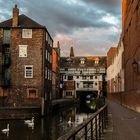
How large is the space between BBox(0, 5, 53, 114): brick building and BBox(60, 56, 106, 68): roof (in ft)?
216

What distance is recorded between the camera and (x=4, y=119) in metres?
50.7

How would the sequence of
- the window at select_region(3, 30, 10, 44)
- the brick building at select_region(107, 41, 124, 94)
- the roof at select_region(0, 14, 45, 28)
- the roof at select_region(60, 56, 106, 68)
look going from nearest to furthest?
1. the roof at select_region(0, 14, 45, 28)
2. the window at select_region(3, 30, 10, 44)
3. the brick building at select_region(107, 41, 124, 94)
4. the roof at select_region(60, 56, 106, 68)

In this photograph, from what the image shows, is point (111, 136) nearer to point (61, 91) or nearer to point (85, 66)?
point (61, 91)

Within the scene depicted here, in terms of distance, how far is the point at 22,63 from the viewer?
5906 centimetres

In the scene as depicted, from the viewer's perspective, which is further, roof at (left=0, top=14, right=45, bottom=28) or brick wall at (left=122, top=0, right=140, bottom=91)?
roof at (left=0, top=14, right=45, bottom=28)

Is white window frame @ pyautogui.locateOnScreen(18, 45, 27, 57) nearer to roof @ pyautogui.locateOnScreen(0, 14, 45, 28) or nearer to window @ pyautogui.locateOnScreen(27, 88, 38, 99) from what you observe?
roof @ pyautogui.locateOnScreen(0, 14, 45, 28)

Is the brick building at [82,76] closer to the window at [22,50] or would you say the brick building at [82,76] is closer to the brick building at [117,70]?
the brick building at [117,70]

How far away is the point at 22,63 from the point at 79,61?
7352 cm

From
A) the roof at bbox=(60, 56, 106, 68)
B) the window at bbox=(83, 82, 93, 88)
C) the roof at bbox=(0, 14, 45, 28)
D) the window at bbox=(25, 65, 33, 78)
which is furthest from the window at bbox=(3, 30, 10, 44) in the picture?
the roof at bbox=(60, 56, 106, 68)

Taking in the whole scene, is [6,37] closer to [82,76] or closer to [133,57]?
[133,57]

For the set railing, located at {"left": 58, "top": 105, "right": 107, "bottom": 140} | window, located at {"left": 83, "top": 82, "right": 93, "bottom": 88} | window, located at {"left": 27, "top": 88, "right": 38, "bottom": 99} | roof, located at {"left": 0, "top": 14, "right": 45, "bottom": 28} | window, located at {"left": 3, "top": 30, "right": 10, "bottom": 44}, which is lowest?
railing, located at {"left": 58, "top": 105, "right": 107, "bottom": 140}

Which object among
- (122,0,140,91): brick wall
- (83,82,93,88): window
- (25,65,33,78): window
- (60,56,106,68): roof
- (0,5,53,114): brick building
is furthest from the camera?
(60,56,106,68): roof

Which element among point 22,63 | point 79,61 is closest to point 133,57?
point 22,63

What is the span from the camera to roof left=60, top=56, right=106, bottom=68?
128375 mm
